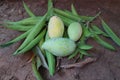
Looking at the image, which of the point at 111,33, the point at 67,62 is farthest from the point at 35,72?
the point at 111,33

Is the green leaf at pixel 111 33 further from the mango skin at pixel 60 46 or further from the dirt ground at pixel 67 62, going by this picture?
the mango skin at pixel 60 46

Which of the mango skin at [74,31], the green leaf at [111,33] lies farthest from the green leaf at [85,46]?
the green leaf at [111,33]

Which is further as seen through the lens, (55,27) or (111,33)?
(111,33)

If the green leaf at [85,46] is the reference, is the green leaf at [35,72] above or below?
below

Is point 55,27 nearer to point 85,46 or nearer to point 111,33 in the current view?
point 85,46

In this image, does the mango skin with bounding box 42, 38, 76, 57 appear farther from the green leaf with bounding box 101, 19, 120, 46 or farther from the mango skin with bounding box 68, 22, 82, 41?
the green leaf with bounding box 101, 19, 120, 46

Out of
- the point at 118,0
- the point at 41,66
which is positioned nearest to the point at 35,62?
the point at 41,66
